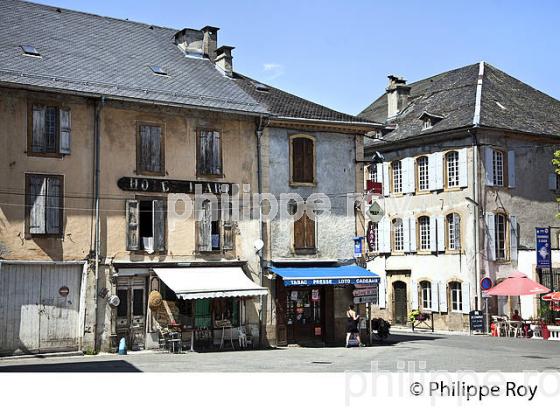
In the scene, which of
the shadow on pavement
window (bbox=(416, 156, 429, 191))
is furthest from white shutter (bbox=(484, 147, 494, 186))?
the shadow on pavement

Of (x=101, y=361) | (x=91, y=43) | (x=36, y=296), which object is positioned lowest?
(x=101, y=361)

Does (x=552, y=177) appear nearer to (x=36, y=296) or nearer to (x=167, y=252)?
(x=167, y=252)

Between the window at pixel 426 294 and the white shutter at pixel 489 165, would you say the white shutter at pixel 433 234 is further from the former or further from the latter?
the white shutter at pixel 489 165

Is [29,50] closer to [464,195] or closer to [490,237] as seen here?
[464,195]

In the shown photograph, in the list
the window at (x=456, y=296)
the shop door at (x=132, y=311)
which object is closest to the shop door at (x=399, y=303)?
the window at (x=456, y=296)

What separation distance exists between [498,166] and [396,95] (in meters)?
9.09

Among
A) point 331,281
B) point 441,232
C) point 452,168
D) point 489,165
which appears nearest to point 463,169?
point 452,168

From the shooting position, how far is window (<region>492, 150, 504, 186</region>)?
120 feet

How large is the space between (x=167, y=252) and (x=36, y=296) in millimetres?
4306

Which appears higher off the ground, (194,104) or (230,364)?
(194,104)

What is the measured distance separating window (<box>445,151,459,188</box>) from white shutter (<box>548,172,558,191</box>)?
16.1ft
